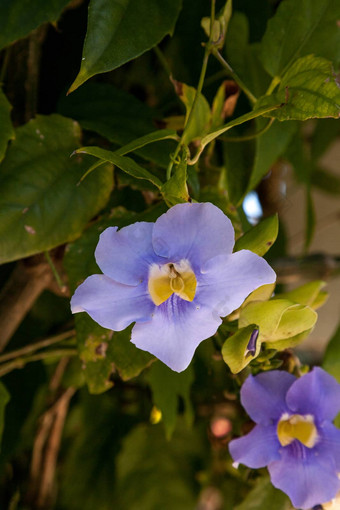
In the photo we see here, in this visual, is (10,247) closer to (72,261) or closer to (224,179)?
(72,261)

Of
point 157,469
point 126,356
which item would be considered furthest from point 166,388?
point 157,469

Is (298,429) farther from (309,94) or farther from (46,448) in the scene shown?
(46,448)

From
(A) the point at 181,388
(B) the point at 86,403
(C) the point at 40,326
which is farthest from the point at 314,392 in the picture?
(B) the point at 86,403


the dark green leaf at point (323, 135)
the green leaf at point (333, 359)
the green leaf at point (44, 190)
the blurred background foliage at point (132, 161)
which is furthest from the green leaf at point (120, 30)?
the dark green leaf at point (323, 135)

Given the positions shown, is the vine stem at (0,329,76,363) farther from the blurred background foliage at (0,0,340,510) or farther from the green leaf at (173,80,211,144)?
the green leaf at (173,80,211,144)

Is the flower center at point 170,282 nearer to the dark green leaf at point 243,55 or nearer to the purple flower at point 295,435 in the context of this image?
the purple flower at point 295,435

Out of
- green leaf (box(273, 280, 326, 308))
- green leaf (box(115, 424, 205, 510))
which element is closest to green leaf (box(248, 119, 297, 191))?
green leaf (box(273, 280, 326, 308))

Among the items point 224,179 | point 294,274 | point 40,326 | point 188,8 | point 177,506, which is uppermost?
point 188,8
